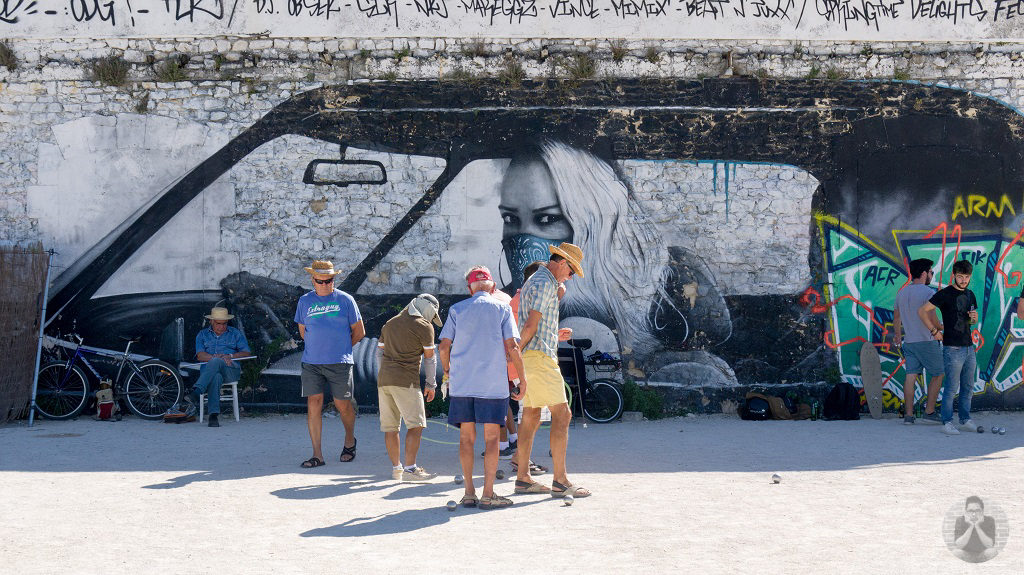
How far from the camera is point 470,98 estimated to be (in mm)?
11328

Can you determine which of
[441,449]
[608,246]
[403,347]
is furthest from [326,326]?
[608,246]

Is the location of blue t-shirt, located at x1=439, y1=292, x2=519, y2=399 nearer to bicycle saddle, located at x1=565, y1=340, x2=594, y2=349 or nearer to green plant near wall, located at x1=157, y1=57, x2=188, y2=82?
bicycle saddle, located at x1=565, y1=340, x2=594, y2=349

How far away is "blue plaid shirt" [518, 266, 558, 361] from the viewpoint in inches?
260

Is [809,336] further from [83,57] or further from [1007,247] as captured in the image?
[83,57]

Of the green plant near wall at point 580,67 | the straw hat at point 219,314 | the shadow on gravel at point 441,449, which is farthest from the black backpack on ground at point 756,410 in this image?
the straw hat at point 219,314

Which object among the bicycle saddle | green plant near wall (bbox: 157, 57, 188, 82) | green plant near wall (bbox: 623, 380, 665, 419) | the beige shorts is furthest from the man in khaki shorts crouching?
green plant near wall (bbox: 157, 57, 188, 82)

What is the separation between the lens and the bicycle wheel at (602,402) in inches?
429

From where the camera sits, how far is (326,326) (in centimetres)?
798

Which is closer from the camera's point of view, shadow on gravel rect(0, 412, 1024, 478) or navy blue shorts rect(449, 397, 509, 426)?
navy blue shorts rect(449, 397, 509, 426)

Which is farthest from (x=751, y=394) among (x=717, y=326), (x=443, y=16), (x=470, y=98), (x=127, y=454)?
(x=127, y=454)

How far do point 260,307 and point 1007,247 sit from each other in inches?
367

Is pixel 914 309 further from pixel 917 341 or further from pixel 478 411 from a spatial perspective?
pixel 478 411

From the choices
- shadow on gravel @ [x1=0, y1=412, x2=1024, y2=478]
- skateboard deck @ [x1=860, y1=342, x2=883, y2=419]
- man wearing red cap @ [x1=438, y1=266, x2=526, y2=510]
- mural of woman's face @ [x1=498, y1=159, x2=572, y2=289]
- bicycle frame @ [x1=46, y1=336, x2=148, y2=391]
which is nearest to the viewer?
man wearing red cap @ [x1=438, y1=266, x2=526, y2=510]

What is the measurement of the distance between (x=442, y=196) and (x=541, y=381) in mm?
5190
